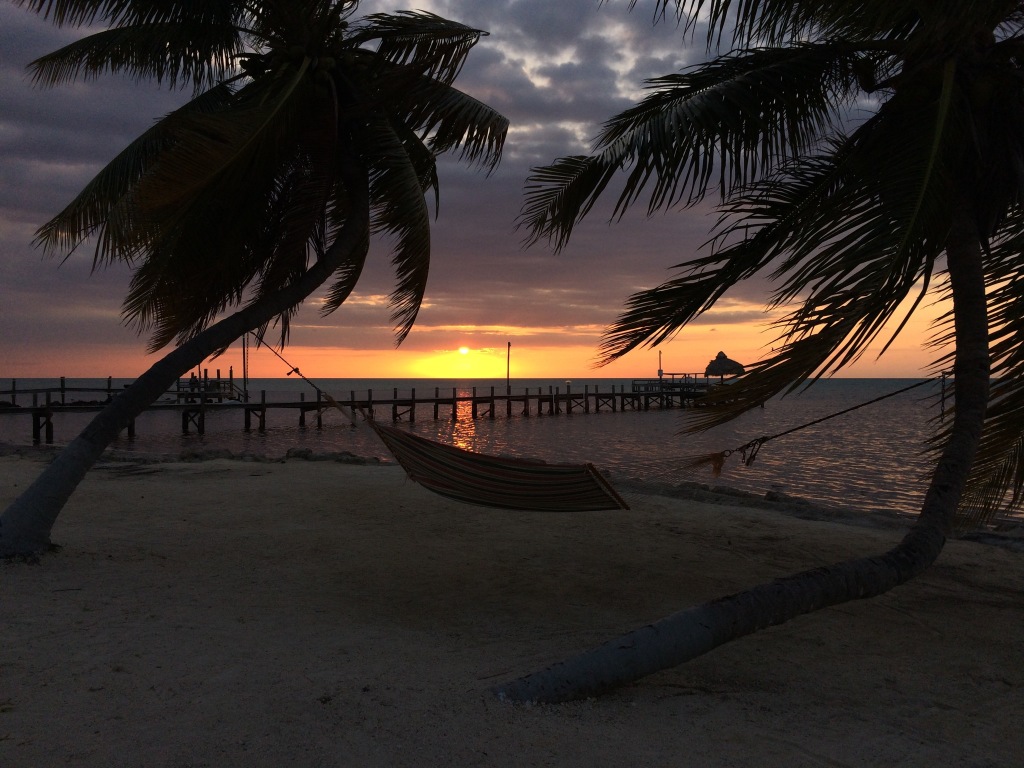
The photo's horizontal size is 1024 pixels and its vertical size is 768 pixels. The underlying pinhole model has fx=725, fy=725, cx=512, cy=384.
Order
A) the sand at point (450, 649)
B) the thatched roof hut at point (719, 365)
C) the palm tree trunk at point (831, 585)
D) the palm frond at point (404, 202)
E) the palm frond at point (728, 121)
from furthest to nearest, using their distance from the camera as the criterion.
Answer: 1. the thatched roof hut at point (719, 365)
2. the palm frond at point (404, 202)
3. the palm frond at point (728, 121)
4. the palm tree trunk at point (831, 585)
5. the sand at point (450, 649)

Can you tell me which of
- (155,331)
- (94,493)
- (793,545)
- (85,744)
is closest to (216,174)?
(155,331)

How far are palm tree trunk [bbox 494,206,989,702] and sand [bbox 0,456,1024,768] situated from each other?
125 millimetres

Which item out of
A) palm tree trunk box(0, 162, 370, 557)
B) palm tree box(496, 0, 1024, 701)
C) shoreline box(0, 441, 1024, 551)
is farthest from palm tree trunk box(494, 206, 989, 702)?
palm tree trunk box(0, 162, 370, 557)

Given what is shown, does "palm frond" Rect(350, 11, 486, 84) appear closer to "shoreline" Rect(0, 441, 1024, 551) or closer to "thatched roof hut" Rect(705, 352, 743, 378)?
"shoreline" Rect(0, 441, 1024, 551)

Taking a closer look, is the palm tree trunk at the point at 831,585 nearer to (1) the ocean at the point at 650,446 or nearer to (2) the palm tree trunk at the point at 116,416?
(1) the ocean at the point at 650,446

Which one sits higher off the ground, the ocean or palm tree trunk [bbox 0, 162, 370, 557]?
palm tree trunk [bbox 0, 162, 370, 557]

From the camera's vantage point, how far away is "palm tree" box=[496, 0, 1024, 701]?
281cm

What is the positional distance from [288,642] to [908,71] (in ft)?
13.1

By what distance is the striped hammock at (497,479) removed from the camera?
4090mm

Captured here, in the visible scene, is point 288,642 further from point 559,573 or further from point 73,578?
point 559,573

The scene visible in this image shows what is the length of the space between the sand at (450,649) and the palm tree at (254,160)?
142 cm

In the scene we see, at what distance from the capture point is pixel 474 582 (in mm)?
4875

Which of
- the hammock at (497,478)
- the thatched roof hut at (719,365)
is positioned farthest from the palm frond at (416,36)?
the thatched roof hut at (719,365)

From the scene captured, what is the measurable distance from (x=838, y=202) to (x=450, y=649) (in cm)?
276
